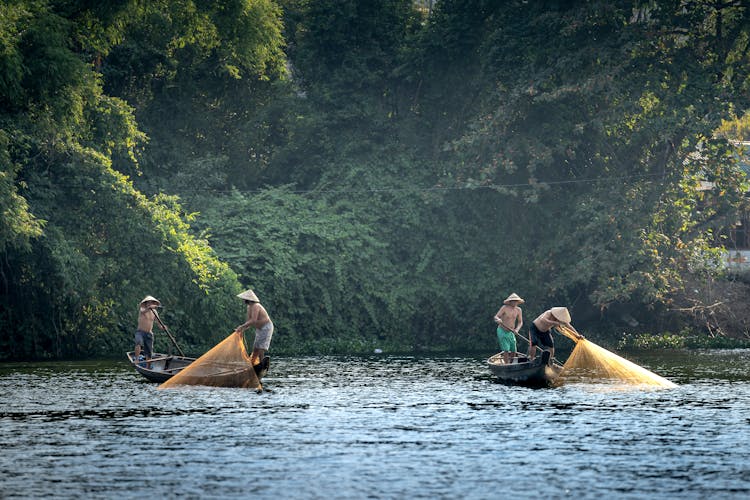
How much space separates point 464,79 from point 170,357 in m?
23.7

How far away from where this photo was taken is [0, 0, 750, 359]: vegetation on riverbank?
37.3 metres

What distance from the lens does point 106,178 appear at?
37.5 metres

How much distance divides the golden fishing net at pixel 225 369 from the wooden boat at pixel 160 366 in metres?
0.67

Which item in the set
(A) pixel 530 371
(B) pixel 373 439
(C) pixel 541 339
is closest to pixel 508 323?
(C) pixel 541 339

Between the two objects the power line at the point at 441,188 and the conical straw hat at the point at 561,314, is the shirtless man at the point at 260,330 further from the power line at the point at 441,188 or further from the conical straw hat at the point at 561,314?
the power line at the point at 441,188

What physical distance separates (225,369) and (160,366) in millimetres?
3596

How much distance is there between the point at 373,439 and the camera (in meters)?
18.1

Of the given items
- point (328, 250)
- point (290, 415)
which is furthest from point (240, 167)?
point (290, 415)

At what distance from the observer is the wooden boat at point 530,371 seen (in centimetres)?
2602

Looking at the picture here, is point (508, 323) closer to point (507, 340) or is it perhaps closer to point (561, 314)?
point (507, 340)

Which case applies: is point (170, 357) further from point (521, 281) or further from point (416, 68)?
point (416, 68)

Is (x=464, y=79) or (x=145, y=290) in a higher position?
(x=464, y=79)

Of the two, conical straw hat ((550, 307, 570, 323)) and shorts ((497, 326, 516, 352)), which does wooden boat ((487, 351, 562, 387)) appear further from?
shorts ((497, 326, 516, 352))

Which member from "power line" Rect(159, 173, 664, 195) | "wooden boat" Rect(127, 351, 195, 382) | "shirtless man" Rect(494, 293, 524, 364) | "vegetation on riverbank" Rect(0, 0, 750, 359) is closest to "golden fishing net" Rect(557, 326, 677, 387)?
"shirtless man" Rect(494, 293, 524, 364)
